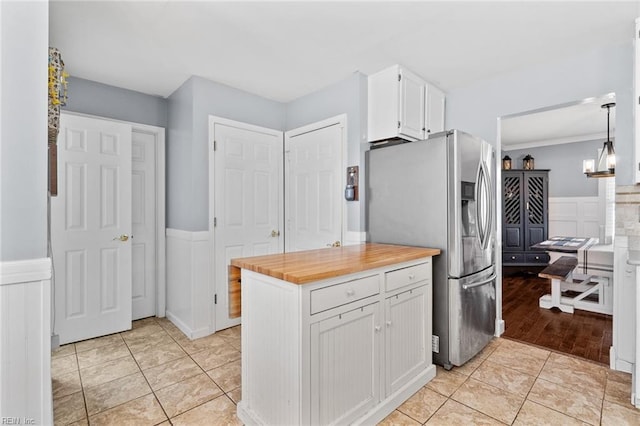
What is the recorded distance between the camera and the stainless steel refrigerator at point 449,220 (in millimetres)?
2346

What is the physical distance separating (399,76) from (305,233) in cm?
178

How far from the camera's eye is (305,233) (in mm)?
3457

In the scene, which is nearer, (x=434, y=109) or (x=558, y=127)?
(x=434, y=109)

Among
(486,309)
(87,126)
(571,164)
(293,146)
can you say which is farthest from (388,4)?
(571,164)

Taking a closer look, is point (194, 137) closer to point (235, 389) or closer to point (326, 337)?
point (235, 389)

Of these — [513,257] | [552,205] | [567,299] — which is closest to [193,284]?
[567,299]

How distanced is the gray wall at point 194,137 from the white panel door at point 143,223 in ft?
0.68

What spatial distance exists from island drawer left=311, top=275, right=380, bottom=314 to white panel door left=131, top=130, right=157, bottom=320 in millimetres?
2757

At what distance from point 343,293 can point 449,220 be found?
3.77 feet

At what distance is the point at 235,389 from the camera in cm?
216

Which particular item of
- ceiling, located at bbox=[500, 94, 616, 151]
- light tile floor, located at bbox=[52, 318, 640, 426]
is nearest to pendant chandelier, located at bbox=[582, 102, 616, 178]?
ceiling, located at bbox=[500, 94, 616, 151]

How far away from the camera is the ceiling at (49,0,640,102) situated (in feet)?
6.70

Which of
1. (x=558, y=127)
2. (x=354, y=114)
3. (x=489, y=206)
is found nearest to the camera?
(x=489, y=206)

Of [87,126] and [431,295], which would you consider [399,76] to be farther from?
[87,126]
